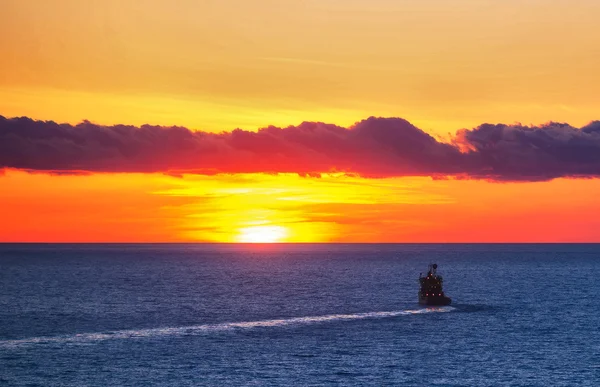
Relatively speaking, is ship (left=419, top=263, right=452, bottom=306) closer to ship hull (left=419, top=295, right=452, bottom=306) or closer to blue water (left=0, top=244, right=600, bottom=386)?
ship hull (left=419, top=295, right=452, bottom=306)

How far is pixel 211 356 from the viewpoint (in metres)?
101

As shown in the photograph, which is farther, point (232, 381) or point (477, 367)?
point (477, 367)

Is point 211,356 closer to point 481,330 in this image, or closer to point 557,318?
point 481,330

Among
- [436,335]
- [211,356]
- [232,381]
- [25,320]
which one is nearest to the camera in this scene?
[232,381]

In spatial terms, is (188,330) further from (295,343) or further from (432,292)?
(432,292)

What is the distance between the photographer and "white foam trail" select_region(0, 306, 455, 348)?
112 m

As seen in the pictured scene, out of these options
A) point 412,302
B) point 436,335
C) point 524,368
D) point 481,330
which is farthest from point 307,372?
point 412,302

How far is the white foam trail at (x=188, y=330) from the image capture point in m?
112

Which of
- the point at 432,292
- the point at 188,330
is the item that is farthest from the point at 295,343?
the point at 432,292

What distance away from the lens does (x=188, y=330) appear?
125 metres

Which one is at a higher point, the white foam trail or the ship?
the ship

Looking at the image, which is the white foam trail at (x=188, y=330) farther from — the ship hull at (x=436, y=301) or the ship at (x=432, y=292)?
the ship at (x=432, y=292)

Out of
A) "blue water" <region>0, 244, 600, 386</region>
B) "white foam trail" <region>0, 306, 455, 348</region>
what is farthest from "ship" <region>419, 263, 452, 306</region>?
"white foam trail" <region>0, 306, 455, 348</region>

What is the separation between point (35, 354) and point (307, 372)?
37.0m
